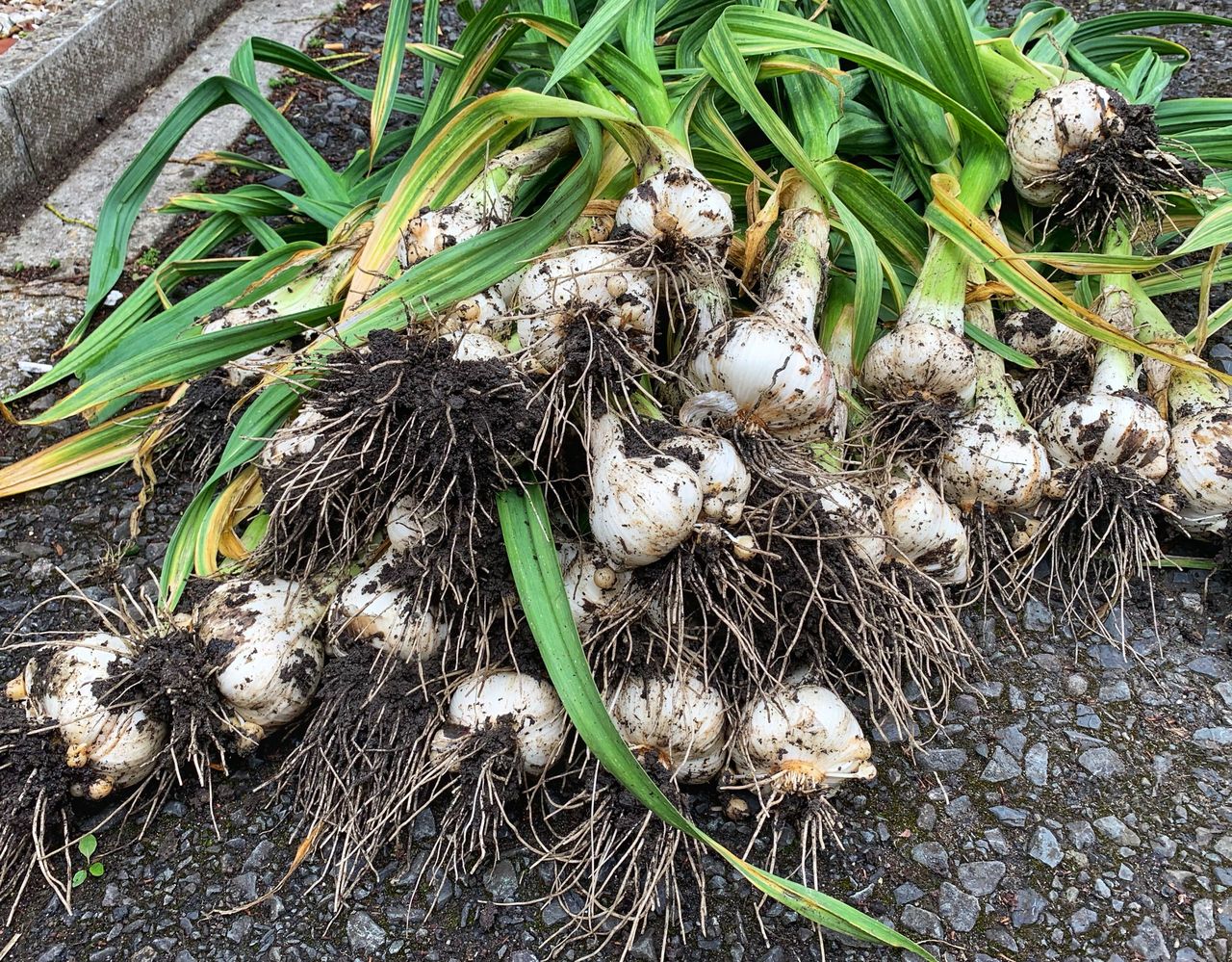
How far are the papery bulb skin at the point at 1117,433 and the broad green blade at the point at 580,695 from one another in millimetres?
1024

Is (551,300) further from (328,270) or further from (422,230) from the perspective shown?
(328,270)

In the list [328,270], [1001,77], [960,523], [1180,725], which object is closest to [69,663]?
[328,270]

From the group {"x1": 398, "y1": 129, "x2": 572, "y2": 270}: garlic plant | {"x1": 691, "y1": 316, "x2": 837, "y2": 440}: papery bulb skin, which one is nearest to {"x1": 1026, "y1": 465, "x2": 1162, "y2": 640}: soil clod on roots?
{"x1": 691, "y1": 316, "x2": 837, "y2": 440}: papery bulb skin

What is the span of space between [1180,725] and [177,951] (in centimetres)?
166

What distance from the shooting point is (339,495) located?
1544 mm

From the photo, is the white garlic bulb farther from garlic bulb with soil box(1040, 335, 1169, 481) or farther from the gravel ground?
garlic bulb with soil box(1040, 335, 1169, 481)

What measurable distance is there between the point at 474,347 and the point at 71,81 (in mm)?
2089

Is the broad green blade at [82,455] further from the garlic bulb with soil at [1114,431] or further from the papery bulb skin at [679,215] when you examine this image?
the garlic bulb with soil at [1114,431]

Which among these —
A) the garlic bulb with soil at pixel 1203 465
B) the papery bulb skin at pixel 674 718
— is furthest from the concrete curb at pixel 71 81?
the garlic bulb with soil at pixel 1203 465

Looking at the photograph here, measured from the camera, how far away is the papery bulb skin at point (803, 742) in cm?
149

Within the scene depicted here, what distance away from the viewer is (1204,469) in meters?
1.86

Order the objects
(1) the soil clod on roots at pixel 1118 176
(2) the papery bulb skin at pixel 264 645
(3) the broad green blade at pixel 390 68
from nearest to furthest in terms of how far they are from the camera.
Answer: (2) the papery bulb skin at pixel 264 645 < (1) the soil clod on roots at pixel 1118 176 < (3) the broad green blade at pixel 390 68

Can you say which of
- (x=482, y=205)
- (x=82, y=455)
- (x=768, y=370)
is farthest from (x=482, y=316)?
(x=82, y=455)

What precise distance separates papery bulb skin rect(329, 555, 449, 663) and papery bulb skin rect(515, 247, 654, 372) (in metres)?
0.43
